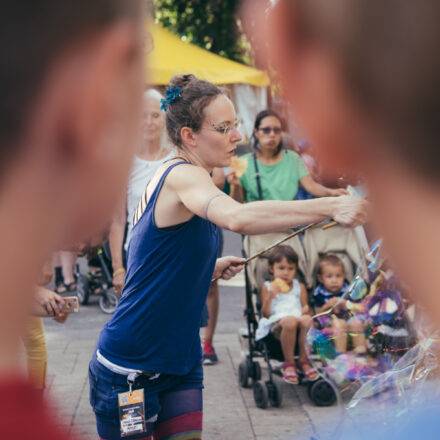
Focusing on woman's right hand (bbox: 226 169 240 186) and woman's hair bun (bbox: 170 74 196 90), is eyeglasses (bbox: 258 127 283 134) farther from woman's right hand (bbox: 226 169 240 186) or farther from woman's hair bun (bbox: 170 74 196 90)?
woman's hair bun (bbox: 170 74 196 90)

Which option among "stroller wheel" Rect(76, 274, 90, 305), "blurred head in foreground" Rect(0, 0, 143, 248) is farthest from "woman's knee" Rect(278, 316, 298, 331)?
"blurred head in foreground" Rect(0, 0, 143, 248)

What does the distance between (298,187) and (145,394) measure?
3.76 m

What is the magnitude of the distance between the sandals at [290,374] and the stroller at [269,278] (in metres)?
0.05

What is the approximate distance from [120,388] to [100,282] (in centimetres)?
587

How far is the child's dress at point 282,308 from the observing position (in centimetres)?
536

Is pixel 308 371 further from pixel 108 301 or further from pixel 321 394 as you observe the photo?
pixel 108 301

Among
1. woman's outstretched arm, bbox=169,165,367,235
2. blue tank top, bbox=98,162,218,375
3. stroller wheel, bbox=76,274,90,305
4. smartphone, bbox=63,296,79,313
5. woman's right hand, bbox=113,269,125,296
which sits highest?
woman's outstretched arm, bbox=169,165,367,235

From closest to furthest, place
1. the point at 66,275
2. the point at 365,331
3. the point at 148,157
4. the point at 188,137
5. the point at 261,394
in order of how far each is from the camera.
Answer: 1. the point at 365,331
2. the point at 188,137
3. the point at 261,394
4. the point at 148,157
5. the point at 66,275

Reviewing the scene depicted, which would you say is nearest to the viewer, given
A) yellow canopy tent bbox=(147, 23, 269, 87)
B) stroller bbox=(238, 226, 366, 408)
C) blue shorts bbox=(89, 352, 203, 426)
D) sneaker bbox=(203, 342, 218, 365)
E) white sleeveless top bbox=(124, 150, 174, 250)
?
blue shorts bbox=(89, 352, 203, 426)

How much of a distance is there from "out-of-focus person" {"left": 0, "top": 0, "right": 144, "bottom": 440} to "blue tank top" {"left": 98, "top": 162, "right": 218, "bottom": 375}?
79.7 inches

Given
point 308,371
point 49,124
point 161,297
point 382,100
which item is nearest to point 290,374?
point 308,371

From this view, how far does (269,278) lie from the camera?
5.62 meters

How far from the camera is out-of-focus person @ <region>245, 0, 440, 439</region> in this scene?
0.70 m

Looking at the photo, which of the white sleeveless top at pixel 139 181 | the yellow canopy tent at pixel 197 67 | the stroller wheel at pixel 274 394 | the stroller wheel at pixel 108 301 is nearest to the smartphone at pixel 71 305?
the stroller wheel at pixel 274 394
